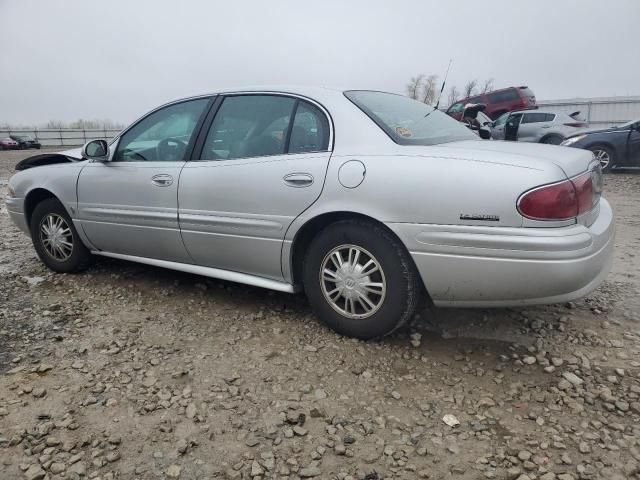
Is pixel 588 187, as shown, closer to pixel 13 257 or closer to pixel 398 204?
pixel 398 204

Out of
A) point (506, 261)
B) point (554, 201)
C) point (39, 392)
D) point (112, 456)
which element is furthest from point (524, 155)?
point (39, 392)

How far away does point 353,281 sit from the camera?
278cm

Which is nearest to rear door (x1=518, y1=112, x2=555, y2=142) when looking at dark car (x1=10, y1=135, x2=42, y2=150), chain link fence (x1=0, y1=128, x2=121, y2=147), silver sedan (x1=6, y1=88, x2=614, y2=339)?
silver sedan (x1=6, y1=88, x2=614, y2=339)

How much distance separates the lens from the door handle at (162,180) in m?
3.37

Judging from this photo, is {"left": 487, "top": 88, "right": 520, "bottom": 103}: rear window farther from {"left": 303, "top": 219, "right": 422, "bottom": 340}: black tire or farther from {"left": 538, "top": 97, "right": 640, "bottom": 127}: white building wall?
{"left": 303, "top": 219, "right": 422, "bottom": 340}: black tire

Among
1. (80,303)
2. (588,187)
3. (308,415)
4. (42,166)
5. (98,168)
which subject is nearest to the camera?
(308,415)

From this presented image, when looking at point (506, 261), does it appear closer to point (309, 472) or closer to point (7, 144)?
point (309, 472)

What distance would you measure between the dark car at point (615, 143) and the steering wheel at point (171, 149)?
30.0 ft

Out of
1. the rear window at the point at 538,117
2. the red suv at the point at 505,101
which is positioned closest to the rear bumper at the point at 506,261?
the rear window at the point at 538,117

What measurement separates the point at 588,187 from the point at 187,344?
2395 millimetres

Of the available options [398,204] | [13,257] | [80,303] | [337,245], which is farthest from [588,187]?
[13,257]

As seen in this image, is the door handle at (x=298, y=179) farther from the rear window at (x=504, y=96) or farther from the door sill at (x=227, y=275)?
the rear window at (x=504, y=96)

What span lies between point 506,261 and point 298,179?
1.21 m

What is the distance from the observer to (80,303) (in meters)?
3.59
